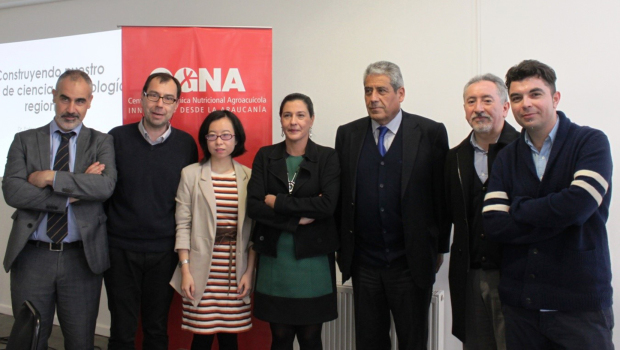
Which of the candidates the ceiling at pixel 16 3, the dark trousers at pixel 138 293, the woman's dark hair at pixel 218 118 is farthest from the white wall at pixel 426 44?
the dark trousers at pixel 138 293

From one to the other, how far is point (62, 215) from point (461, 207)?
6.81ft

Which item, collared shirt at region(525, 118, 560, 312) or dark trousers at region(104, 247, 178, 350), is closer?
collared shirt at region(525, 118, 560, 312)

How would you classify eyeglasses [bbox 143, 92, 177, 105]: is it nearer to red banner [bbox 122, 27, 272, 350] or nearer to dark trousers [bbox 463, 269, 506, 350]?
red banner [bbox 122, 27, 272, 350]

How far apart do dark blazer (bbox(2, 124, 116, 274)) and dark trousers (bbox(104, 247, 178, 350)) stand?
0.11 metres

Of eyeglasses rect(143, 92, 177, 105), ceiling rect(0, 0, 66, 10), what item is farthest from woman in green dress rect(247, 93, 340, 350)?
ceiling rect(0, 0, 66, 10)

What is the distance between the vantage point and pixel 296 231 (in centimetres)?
247

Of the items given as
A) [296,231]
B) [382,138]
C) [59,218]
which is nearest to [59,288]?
[59,218]

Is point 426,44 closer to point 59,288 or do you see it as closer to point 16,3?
point 59,288

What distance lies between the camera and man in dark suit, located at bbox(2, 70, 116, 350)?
252 cm

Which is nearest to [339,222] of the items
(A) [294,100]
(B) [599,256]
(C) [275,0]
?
(A) [294,100]

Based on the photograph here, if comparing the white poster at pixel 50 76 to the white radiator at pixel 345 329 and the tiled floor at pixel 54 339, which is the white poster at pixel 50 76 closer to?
the tiled floor at pixel 54 339

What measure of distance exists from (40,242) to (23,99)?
2.86 metres

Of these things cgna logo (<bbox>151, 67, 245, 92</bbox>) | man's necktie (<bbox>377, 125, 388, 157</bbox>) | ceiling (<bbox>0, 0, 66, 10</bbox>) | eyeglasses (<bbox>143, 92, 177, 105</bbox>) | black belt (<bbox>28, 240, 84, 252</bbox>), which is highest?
ceiling (<bbox>0, 0, 66, 10</bbox>)

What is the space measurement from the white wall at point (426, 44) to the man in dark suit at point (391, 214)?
957mm
